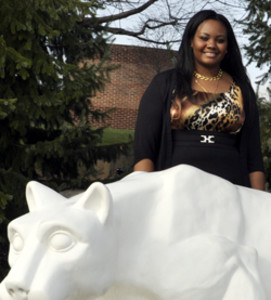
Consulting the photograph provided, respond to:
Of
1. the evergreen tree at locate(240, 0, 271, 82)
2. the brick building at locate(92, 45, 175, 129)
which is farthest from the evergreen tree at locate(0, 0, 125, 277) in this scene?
the brick building at locate(92, 45, 175, 129)

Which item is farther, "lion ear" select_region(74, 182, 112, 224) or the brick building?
the brick building

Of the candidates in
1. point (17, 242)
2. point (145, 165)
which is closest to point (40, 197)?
point (17, 242)

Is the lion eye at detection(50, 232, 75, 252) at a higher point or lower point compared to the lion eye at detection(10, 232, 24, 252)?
higher

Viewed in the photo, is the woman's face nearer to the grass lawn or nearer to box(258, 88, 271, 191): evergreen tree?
box(258, 88, 271, 191): evergreen tree

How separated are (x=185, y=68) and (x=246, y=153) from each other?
43cm

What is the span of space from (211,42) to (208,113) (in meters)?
0.28

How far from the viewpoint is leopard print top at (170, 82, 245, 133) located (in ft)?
7.53

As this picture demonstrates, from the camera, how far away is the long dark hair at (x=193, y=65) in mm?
2357

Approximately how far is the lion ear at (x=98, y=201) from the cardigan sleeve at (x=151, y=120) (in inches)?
31.2

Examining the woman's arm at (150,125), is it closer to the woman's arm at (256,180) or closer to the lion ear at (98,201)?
the woman's arm at (256,180)

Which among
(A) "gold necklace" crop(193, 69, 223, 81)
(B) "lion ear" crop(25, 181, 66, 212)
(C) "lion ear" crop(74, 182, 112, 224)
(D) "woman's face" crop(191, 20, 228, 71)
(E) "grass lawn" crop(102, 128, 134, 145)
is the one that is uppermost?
(D) "woman's face" crop(191, 20, 228, 71)

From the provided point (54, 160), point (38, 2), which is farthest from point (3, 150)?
point (38, 2)

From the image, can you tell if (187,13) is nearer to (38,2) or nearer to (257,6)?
(257,6)

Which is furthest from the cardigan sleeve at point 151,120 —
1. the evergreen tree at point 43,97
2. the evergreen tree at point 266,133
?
the evergreen tree at point 266,133
